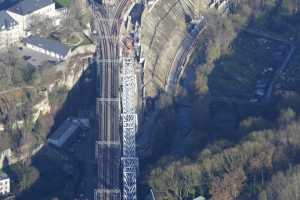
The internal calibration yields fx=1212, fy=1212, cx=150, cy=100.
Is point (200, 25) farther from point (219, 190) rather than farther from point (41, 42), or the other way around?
point (219, 190)

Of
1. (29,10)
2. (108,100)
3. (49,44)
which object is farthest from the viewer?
(29,10)

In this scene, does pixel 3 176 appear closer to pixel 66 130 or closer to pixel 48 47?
pixel 66 130

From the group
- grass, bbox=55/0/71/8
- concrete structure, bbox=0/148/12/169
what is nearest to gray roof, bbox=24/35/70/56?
grass, bbox=55/0/71/8

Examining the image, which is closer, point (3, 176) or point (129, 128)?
point (3, 176)

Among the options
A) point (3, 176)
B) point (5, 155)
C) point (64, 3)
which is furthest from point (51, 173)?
point (64, 3)

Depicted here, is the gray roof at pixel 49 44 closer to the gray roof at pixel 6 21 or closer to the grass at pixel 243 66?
the gray roof at pixel 6 21

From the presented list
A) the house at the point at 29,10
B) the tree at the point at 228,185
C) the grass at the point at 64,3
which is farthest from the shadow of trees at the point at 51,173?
the grass at the point at 64,3
